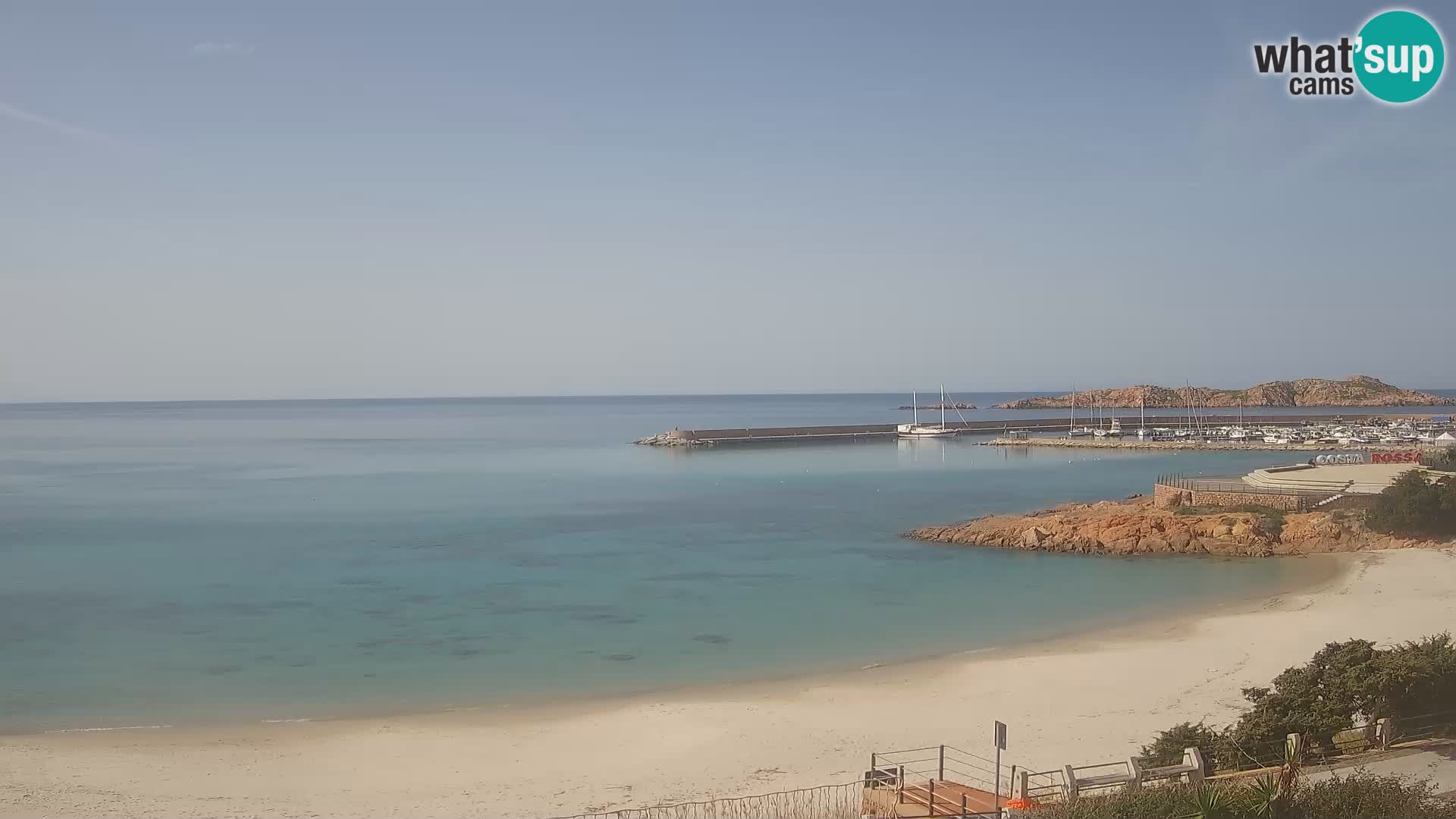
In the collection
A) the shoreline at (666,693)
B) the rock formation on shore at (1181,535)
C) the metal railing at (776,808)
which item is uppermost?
the rock formation on shore at (1181,535)

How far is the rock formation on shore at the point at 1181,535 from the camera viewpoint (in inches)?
1249

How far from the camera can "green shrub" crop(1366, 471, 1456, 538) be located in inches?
1216

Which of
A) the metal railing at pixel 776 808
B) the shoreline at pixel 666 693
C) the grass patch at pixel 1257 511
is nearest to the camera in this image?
the metal railing at pixel 776 808

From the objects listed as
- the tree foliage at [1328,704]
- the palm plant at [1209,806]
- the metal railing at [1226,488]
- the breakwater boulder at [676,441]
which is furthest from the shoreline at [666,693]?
the breakwater boulder at [676,441]

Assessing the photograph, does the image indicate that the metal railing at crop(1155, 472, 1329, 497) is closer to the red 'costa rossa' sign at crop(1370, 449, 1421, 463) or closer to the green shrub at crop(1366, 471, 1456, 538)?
the green shrub at crop(1366, 471, 1456, 538)

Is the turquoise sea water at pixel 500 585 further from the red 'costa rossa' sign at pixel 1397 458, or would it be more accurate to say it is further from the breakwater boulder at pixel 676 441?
the breakwater boulder at pixel 676 441

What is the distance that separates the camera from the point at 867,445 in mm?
95625

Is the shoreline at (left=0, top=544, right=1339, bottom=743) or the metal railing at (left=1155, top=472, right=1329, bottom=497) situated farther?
the metal railing at (left=1155, top=472, right=1329, bottom=497)

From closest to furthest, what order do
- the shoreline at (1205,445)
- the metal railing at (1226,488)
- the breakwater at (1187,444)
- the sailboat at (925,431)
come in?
the metal railing at (1226,488) → the shoreline at (1205,445) → the breakwater at (1187,444) → the sailboat at (925,431)

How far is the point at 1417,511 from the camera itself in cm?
3094

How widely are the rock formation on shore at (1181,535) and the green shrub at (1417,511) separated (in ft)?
0.99

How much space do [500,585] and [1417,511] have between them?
1081 inches

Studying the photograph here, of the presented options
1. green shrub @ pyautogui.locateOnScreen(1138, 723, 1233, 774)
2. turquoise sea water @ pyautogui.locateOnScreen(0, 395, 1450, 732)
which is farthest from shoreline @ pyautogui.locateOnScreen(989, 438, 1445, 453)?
green shrub @ pyautogui.locateOnScreen(1138, 723, 1233, 774)

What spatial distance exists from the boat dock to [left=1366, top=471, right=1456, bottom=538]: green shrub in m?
60.4
